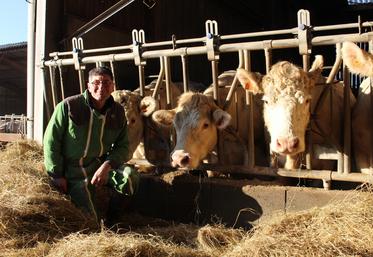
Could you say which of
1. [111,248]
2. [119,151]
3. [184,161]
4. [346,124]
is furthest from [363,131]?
[111,248]

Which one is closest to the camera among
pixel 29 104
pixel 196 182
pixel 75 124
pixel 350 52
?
pixel 350 52

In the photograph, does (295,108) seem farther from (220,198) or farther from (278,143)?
(220,198)

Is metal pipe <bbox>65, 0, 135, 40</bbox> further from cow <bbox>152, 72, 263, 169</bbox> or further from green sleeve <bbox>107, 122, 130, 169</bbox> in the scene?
green sleeve <bbox>107, 122, 130, 169</bbox>

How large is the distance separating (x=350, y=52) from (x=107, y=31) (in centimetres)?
587

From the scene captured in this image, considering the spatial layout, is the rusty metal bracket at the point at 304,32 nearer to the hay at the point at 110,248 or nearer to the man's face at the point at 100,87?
the man's face at the point at 100,87

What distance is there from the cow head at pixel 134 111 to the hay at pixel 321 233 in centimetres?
250

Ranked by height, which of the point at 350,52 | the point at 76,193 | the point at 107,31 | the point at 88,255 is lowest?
the point at 88,255

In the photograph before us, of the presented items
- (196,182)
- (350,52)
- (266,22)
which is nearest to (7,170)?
(196,182)

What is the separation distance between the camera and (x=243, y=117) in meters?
5.72

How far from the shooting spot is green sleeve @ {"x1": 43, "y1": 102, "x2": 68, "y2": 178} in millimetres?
4281

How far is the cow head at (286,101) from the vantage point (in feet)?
13.1

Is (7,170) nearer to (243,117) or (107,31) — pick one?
(243,117)

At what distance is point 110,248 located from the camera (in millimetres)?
3016

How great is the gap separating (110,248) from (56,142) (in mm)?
1596
